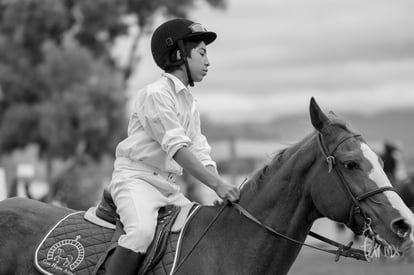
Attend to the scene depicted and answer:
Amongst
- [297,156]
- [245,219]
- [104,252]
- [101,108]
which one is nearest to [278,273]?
[245,219]

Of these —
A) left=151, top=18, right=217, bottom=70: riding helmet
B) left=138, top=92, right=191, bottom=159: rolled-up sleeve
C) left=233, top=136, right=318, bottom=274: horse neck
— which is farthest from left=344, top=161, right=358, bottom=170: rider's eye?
left=151, top=18, right=217, bottom=70: riding helmet

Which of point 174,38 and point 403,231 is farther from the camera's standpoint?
point 174,38

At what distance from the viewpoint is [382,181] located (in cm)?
524

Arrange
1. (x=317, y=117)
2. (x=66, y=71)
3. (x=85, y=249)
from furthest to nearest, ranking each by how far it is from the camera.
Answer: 1. (x=66, y=71)
2. (x=85, y=249)
3. (x=317, y=117)

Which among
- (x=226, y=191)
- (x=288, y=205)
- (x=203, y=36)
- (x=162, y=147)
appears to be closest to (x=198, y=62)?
(x=203, y=36)

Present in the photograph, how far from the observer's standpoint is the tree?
97.8 ft

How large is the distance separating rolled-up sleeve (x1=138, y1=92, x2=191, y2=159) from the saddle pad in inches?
30.7

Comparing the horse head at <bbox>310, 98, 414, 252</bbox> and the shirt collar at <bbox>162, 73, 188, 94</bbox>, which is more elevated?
the shirt collar at <bbox>162, 73, 188, 94</bbox>

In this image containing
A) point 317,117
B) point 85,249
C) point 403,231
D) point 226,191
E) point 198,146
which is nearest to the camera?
point 403,231

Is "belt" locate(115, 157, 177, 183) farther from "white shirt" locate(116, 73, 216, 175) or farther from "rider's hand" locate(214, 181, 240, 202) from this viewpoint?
"rider's hand" locate(214, 181, 240, 202)

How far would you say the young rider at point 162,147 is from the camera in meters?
5.59

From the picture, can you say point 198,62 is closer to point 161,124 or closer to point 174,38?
point 174,38

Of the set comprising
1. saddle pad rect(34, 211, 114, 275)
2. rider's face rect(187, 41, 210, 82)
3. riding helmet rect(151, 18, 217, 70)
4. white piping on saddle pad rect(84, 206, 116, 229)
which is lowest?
saddle pad rect(34, 211, 114, 275)

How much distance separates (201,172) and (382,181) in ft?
3.95
